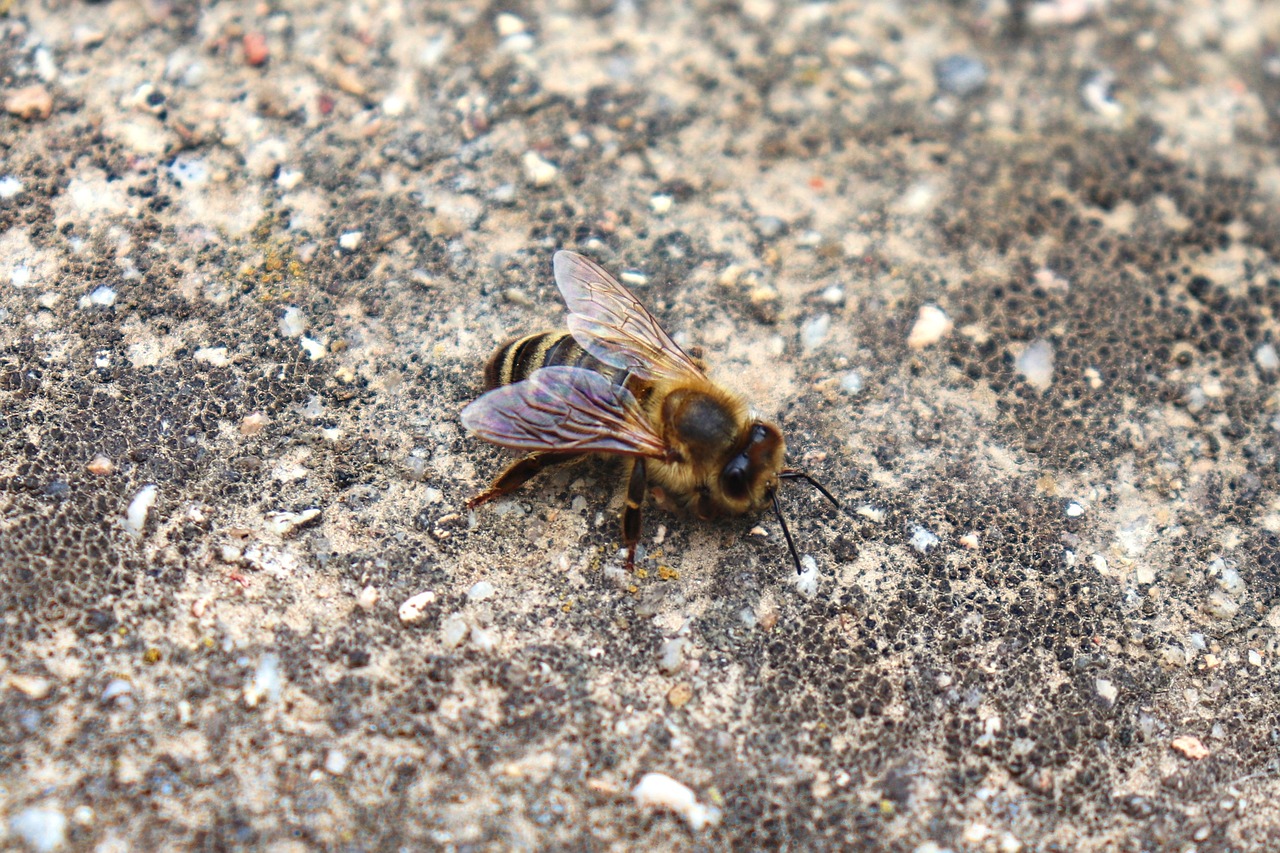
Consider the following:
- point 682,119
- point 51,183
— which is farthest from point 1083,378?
point 51,183

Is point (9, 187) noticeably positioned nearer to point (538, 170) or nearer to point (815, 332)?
point (538, 170)

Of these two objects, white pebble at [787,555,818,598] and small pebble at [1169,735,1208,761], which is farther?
white pebble at [787,555,818,598]

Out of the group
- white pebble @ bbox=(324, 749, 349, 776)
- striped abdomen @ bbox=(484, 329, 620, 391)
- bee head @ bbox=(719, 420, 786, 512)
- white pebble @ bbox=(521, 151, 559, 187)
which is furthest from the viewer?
white pebble @ bbox=(521, 151, 559, 187)

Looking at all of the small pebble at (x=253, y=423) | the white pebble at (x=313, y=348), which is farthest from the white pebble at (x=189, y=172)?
the small pebble at (x=253, y=423)

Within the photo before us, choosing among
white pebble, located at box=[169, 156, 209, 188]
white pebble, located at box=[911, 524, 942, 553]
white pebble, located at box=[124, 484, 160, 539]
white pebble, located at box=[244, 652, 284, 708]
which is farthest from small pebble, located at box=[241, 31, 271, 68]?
white pebble, located at box=[911, 524, 942, 553]

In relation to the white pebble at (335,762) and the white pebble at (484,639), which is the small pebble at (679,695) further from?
the white pebble at (335,762)

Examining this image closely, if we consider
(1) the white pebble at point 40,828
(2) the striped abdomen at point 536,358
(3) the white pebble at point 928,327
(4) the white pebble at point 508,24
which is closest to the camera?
(1) the white pebble at point 40,828

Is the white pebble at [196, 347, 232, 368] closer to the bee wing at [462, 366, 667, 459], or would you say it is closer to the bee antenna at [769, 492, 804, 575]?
the bee wing at [462, 366, 667, 459]
